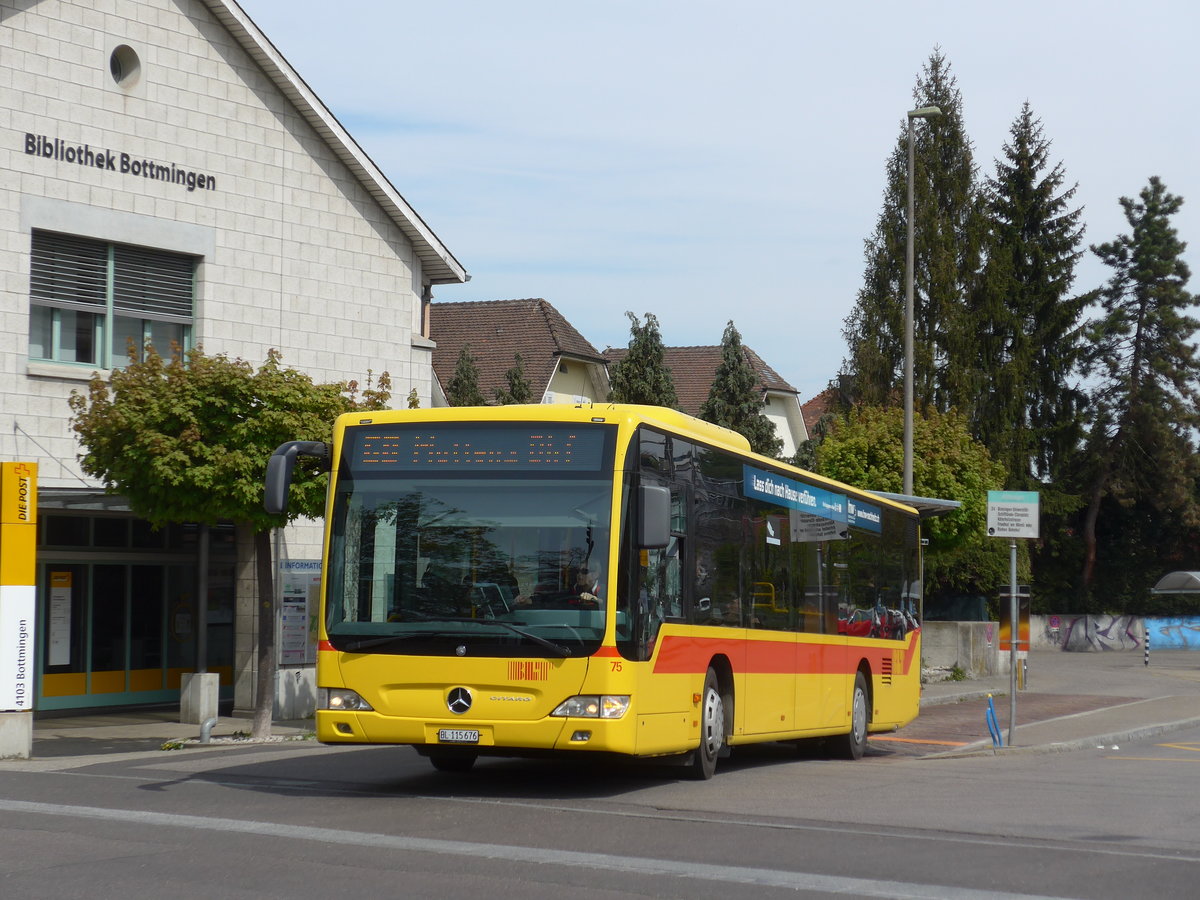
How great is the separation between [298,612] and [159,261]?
5.37 metres

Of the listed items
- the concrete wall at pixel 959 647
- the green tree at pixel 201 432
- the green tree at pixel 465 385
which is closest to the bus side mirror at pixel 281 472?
→ the green tree at pixel 201 432

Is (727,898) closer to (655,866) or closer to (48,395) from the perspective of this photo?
(655,866)

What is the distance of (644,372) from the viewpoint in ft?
135

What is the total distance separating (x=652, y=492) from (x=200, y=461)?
7.73 metres

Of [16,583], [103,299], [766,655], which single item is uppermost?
[103,299]

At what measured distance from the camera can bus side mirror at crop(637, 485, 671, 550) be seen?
1141 cm

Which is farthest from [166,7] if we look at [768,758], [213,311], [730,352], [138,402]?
[730,352]

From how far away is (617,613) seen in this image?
448 inches

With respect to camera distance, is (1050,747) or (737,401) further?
(737,401)

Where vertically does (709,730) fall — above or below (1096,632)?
Answer: above

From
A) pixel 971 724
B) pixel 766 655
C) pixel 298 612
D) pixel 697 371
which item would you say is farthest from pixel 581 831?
pixel 697 371

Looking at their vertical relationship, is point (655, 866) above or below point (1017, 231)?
below

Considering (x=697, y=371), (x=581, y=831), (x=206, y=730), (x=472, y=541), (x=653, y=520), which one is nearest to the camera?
(x=581, y=831)

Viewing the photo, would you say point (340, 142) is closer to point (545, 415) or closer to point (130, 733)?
point (130, 733)
